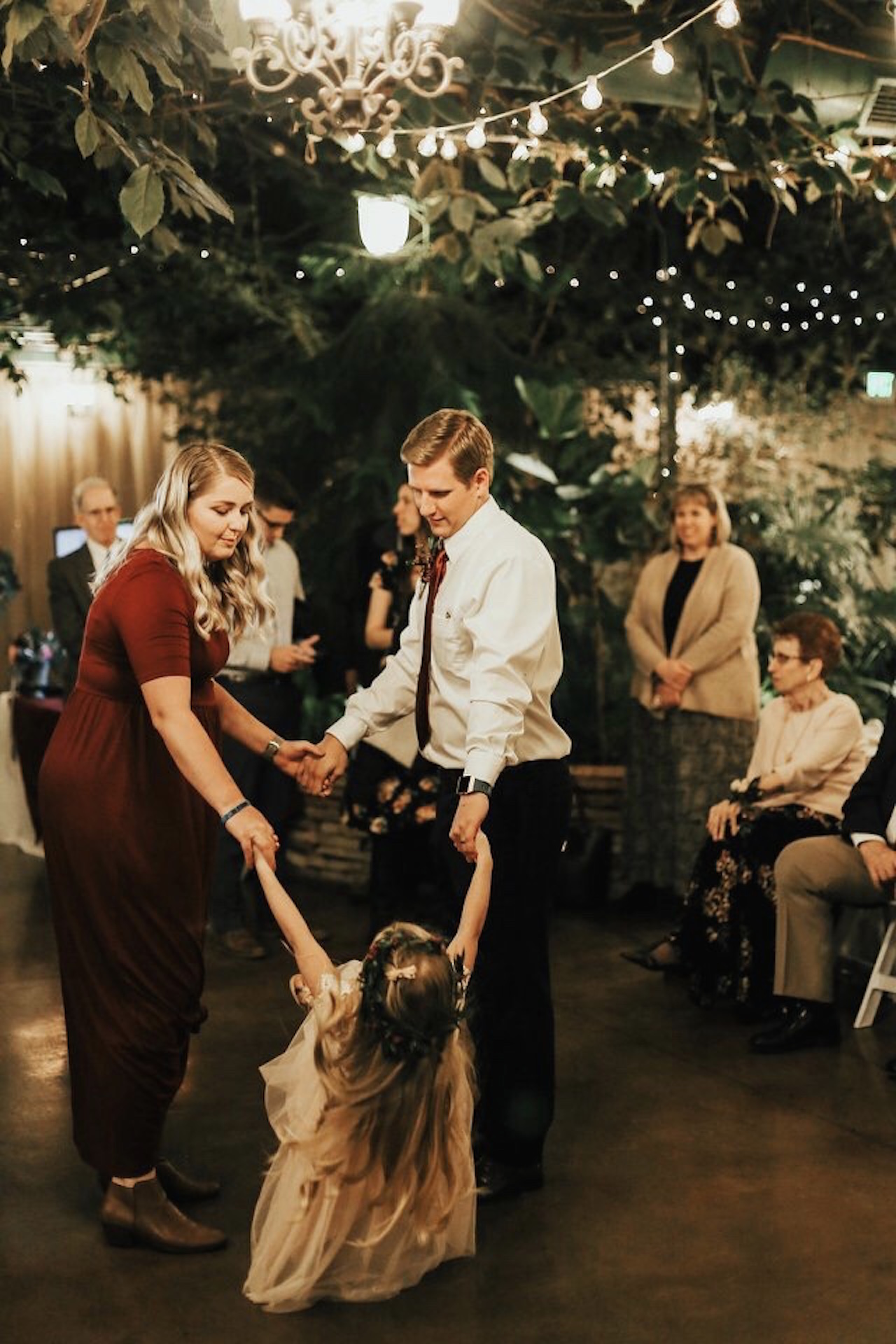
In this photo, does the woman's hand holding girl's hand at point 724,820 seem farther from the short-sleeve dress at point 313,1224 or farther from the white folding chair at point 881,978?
the short-sleeve dress at point 313,1224

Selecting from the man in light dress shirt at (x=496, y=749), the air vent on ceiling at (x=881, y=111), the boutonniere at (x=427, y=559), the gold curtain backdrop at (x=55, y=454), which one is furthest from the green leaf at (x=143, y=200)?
the gold curtain backdrop at (x=55, y=454)

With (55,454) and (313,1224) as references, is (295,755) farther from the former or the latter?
(55,454)

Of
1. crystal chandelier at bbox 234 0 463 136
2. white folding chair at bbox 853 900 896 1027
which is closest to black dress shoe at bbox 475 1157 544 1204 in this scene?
white folding chair at bbox 853 900 896 1027

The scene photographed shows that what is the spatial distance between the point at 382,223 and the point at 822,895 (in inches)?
133

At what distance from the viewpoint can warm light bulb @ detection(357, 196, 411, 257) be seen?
655 centimetres

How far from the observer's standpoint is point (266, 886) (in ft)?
9.71

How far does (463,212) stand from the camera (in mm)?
5535

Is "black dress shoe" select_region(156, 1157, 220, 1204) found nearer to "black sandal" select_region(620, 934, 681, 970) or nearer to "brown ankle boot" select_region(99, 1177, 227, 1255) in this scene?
"brown ankle boot" select_region(99, 1177, 227, 1255)

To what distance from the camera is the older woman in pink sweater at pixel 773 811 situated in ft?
16.1

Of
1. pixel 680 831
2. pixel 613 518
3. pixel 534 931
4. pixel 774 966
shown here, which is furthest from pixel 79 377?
pixel 534 931

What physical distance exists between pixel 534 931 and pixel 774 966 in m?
1.54

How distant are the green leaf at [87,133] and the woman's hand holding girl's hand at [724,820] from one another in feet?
8.63

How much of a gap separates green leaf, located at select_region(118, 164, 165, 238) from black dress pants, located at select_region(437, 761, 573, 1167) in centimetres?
145

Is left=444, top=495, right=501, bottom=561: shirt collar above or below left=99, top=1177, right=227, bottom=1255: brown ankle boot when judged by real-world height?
above
